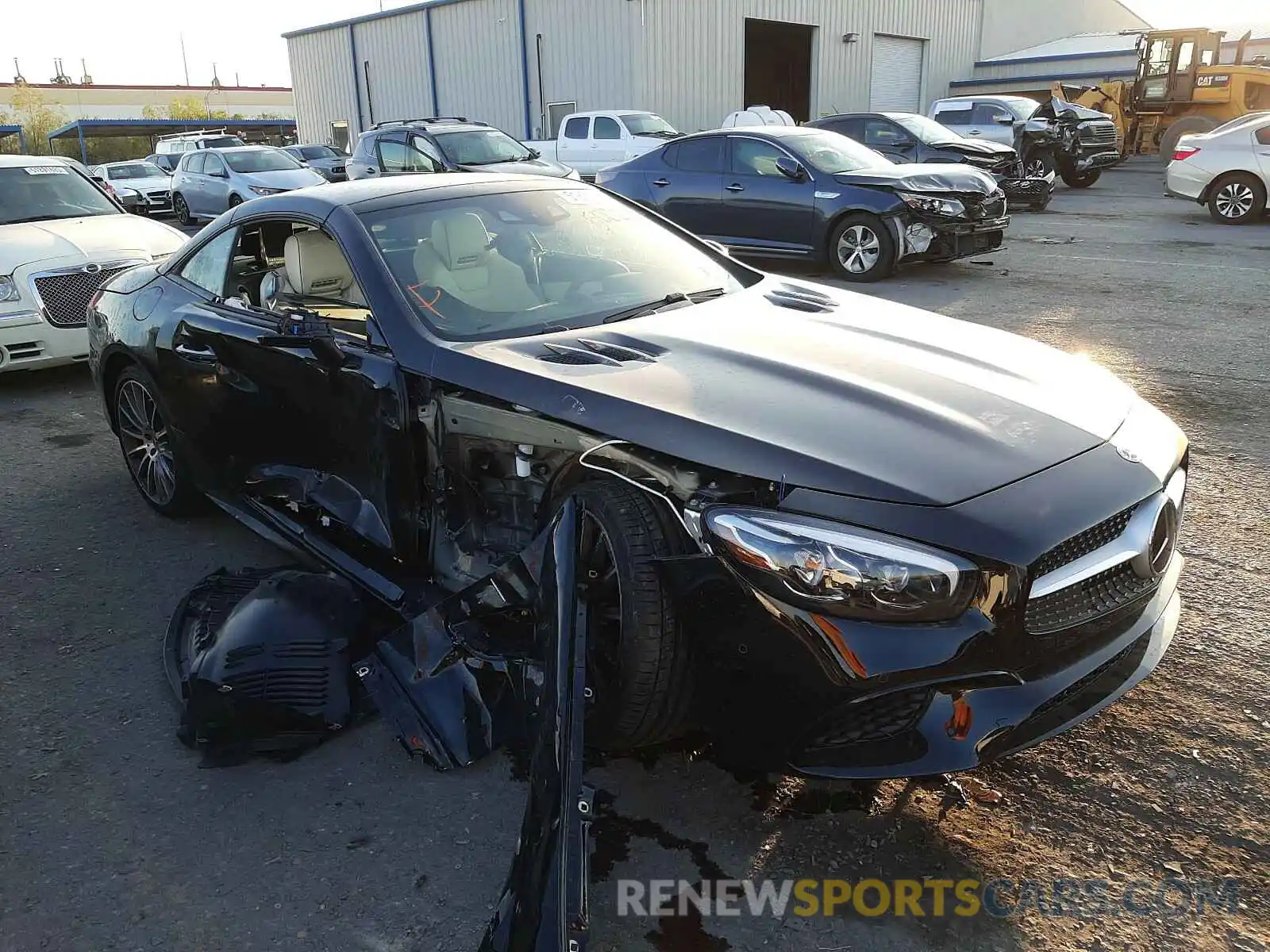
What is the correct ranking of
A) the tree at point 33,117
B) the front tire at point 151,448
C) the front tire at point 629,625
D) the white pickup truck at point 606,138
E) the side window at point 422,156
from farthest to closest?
1. the tree at point 33,117
2. the white pickup truck at point 606,138
3. the side window at point 422,156
4. the front tire at point 151,448
5. the front tire at point 629,625

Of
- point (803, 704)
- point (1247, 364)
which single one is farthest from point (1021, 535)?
point (1247, 364)

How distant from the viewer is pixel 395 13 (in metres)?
29.8

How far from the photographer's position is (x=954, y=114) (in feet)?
67.8

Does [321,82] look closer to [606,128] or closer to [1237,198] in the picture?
[606,128]

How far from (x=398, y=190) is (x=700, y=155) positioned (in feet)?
26.7

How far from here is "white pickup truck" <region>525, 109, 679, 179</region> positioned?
18.8 meters

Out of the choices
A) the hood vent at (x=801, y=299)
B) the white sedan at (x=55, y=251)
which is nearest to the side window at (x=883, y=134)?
the white sedan at (x=55, y=251)

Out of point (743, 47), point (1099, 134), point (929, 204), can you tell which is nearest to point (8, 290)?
point (929, 204)

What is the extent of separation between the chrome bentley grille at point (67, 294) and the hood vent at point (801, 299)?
17.3 ft

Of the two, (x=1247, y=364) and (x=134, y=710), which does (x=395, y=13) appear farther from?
(x=134, y=710)

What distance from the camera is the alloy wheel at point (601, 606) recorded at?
247 centimetres

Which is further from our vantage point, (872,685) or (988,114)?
(988,114)

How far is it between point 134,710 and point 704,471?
209 centimetres

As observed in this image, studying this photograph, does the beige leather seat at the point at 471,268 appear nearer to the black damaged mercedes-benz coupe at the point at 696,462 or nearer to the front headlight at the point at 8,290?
the black damaged mercedes-benz coupe at the point at 696,462
